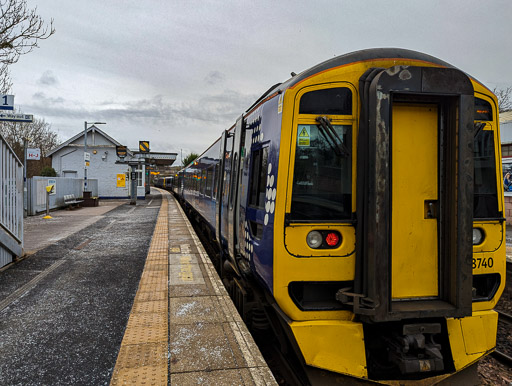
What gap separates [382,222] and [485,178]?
1151 millimetres

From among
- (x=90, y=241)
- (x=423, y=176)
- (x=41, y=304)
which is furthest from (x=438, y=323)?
(x=90, y=241)

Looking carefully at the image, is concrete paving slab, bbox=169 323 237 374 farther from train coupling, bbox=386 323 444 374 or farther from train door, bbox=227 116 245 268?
train coupling, bbox=386 323 444 374

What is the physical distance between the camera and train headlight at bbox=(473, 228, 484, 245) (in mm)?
3199

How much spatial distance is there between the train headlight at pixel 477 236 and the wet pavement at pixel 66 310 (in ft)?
10.7

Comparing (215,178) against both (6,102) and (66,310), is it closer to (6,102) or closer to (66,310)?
(66,310)

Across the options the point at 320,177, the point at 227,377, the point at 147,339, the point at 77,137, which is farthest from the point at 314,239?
the point at 77,137

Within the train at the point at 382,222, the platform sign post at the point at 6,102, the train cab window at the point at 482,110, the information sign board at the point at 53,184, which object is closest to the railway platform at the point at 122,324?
the train at the point at 382,222

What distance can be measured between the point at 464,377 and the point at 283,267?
1.77 m

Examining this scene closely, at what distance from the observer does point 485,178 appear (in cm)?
328

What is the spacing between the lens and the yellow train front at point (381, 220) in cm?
287

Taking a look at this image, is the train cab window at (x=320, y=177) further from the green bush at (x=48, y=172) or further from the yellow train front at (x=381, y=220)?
the green bush at (x=48, y=172)

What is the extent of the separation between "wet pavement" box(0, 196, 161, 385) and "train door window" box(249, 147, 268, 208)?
198cm

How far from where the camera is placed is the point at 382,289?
2.85 metres

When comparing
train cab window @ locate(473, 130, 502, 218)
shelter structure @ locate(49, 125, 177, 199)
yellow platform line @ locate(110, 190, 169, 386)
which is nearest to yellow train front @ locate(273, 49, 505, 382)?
train cab window @ locate(473, 130, 502, 218)
